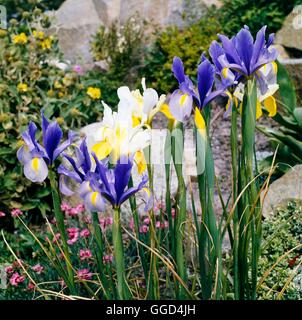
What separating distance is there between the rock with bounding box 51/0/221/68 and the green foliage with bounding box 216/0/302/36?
2.58ft

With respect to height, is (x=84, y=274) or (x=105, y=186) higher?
(x=105, y=186)

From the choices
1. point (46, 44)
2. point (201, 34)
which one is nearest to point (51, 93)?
point (46, 44)

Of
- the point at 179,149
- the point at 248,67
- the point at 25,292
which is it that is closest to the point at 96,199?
the point at 179,149

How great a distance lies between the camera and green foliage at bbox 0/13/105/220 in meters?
4.70

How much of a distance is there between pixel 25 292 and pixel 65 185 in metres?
1.46

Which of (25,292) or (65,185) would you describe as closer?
(65,185)

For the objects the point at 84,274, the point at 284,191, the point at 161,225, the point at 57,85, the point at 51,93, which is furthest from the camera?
the point at 57,85

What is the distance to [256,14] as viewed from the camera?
7145 mm

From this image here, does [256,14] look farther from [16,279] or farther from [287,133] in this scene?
[16,279]

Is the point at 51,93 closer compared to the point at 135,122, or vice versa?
the point at 135,122

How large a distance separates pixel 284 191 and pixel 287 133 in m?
0.88

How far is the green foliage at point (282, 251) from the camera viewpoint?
310cm
